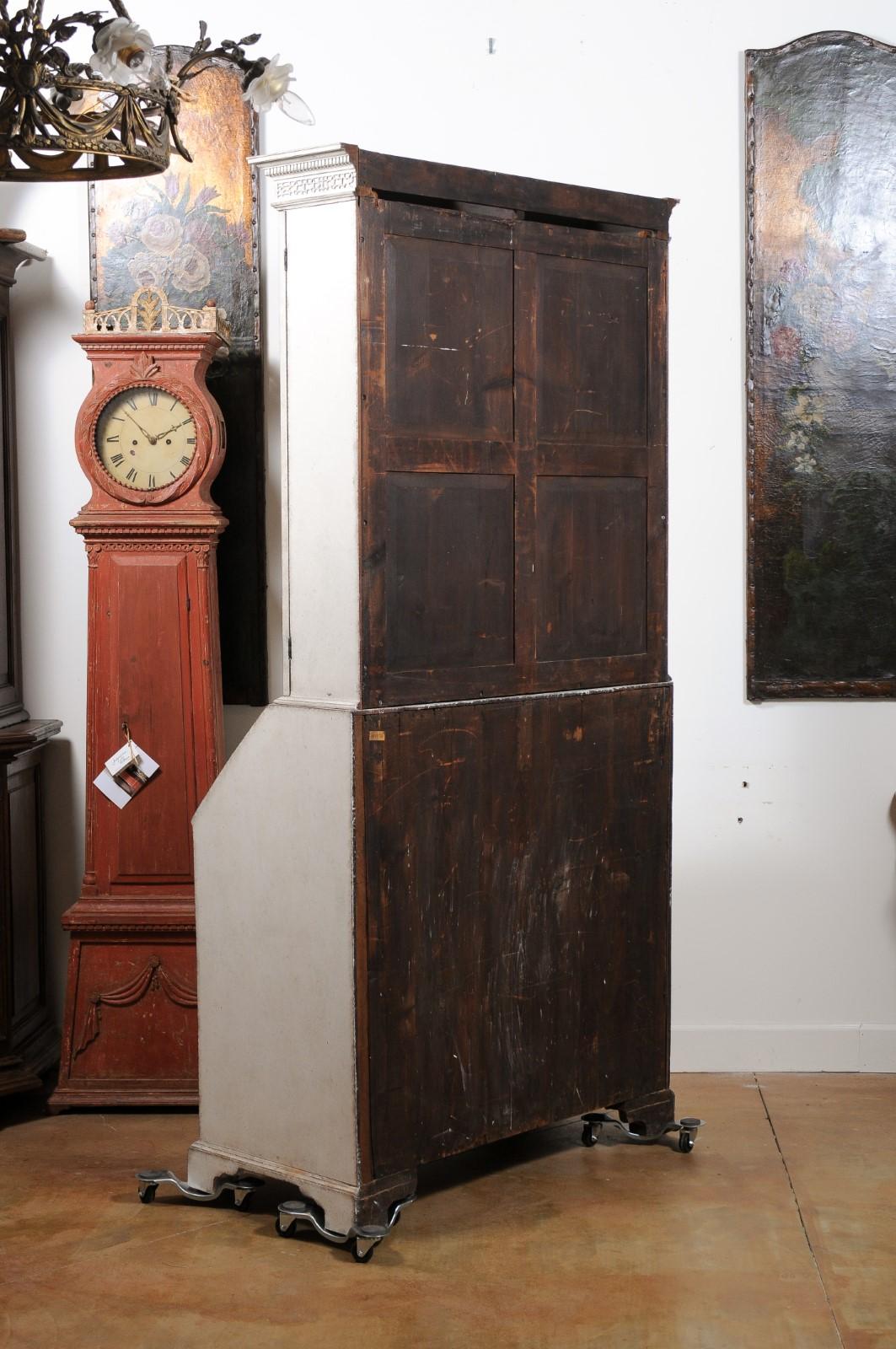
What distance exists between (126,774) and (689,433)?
6.56ft

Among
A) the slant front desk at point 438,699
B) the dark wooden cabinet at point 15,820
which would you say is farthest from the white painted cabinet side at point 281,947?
the dark wooden cabinet at point 15,820

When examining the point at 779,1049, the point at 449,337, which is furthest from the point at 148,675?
the point at 779,1049

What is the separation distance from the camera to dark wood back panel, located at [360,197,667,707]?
3.53 meters

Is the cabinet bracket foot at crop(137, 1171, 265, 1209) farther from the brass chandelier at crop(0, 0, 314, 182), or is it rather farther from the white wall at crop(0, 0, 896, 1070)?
the brass chandelier at crop(0, 0, 314, 182)

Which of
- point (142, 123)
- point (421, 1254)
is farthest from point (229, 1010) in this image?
Result: point (142, 123)

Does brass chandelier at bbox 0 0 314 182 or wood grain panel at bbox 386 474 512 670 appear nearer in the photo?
brass chandelier at bbox 0 0 314 182

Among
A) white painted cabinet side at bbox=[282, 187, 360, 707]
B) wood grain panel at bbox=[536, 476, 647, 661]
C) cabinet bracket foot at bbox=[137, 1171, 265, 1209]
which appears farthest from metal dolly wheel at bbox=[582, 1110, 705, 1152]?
white painted cabinet side at bbox=[282, 187, 360, 707]

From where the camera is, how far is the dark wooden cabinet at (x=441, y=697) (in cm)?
353

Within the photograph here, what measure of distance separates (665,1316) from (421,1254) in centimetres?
58

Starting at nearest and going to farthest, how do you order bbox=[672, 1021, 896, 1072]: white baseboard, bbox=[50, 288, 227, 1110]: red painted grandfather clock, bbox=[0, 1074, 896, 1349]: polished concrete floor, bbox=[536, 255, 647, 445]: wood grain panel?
bbox=[0, 1074, 896, 1349]: polished concrete floor → bbox=[536, 255, 647, 445]: wood grain panel → bbox=[50, 288, 227, 1110]: red painted grandfather clock → bbox=[672, 1021, 896, 1072]: white baseboard

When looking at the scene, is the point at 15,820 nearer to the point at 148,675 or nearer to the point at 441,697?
the point at 148,675

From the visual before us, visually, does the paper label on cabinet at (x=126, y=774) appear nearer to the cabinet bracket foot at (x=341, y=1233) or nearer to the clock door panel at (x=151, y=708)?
the clock door panel at (x=151, y=708)

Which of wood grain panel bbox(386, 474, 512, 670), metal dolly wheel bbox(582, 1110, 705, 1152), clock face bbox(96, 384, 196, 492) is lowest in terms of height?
metal dolly wheel bbox(582, 1110, 705, 1152)

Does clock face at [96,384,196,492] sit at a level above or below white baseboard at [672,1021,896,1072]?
above
